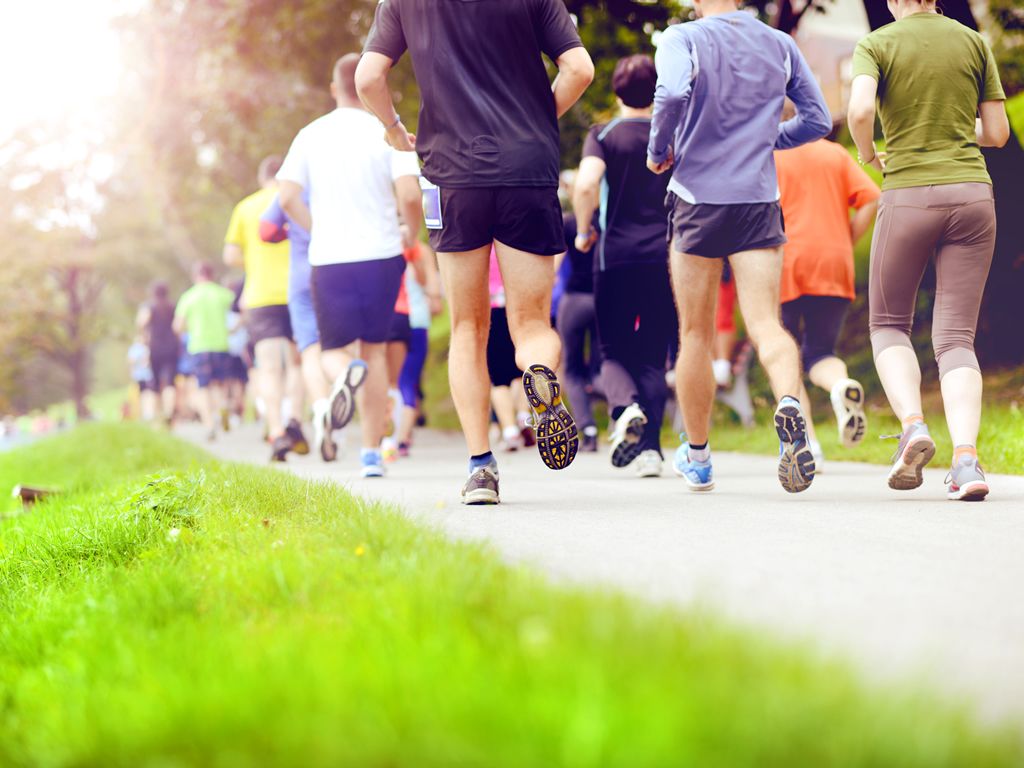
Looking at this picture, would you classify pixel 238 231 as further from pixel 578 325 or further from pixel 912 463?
pixel 912 463

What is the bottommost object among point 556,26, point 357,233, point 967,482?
point 967,482

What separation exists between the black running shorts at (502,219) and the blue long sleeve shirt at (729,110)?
0.67 meters

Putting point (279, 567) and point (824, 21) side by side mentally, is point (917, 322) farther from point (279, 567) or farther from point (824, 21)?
point (824, 21)

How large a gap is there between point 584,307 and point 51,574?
18.6 ft

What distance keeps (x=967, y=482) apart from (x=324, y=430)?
4.61 meters

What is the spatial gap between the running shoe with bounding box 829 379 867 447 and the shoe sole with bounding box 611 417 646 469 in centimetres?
114

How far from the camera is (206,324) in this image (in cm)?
1591

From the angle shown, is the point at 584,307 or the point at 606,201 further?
the point at 584,307

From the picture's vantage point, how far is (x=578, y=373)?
1038 centimetres

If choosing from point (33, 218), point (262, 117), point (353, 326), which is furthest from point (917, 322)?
point (33, 218)

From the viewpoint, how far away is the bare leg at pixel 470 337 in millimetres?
5770

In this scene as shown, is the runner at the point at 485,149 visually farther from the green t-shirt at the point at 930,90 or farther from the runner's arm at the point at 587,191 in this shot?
the runner's arm at the point at 587,191

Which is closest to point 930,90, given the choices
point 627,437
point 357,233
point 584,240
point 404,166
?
point 627,437

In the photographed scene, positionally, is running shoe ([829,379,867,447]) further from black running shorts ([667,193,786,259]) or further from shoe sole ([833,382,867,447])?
black running shorts ([667,193,786,259])
